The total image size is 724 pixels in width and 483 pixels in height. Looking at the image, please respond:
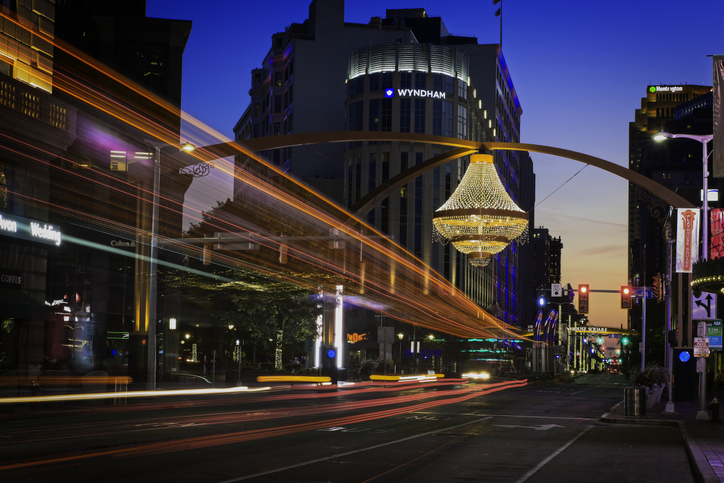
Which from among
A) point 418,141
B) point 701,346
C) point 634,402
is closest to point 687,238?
point 701,346

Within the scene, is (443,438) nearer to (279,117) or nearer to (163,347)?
(163,347)

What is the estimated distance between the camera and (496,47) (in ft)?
435

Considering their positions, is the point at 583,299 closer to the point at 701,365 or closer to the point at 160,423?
the point at 701,365

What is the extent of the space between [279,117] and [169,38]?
64.0 metres

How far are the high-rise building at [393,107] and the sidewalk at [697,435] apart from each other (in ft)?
234

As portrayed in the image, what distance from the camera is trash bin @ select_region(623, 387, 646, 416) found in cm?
3169

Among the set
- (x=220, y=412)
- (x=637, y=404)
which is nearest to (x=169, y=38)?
(x=220, y=412)

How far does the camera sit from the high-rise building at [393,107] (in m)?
113

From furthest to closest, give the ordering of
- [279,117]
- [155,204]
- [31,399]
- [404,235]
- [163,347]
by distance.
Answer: [279,117]
[404,235]
[163,347]
[155,204]
[31,399]

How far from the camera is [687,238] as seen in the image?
1227 inches

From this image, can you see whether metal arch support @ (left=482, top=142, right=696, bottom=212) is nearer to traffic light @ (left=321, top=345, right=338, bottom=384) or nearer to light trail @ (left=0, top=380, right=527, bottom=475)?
light trail @ (left=0, top=380, right=527, bottom=475)

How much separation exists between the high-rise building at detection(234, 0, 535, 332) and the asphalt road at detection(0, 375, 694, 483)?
2876 inches

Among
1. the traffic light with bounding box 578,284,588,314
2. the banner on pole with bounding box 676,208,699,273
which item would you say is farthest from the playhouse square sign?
the traffic light with bounding box 578,284,588,314

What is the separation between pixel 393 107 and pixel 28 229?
81342mm
